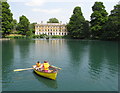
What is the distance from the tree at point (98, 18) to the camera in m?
68.7

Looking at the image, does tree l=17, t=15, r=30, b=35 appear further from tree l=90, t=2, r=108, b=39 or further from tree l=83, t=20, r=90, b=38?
tree l=90, t=2, r=108, b=39

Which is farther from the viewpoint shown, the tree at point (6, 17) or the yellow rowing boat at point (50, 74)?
the tree at point (6, 17)

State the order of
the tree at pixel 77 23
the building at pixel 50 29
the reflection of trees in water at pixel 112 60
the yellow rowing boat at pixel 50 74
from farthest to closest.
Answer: the building at pixel 50 29 → the tree at pixel 77 23 → the reflection of trees in water at pixel 112 60 → the yellow rowing boat at pixel 50 74

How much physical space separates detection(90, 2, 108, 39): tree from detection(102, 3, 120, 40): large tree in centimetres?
561

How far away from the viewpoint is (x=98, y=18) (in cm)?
6912

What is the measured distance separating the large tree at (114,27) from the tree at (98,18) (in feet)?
18.4

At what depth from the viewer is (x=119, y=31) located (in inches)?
2207

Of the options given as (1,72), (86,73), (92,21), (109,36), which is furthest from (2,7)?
(86,73)

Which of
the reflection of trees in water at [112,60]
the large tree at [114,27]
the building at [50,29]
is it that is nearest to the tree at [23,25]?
the building at [50,29]

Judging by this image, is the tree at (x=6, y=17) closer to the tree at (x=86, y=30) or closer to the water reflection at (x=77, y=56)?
the tree at (x=86, y=30)

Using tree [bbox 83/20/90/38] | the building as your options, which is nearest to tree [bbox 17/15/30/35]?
the building

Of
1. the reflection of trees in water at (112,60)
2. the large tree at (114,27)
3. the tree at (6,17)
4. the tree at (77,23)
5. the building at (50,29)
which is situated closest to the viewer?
the reflection of trees in water at (112,60)

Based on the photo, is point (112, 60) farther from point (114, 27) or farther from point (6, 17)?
point (6, 17)

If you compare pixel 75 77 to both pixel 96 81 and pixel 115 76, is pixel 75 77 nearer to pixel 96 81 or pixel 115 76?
pixel 96 81
